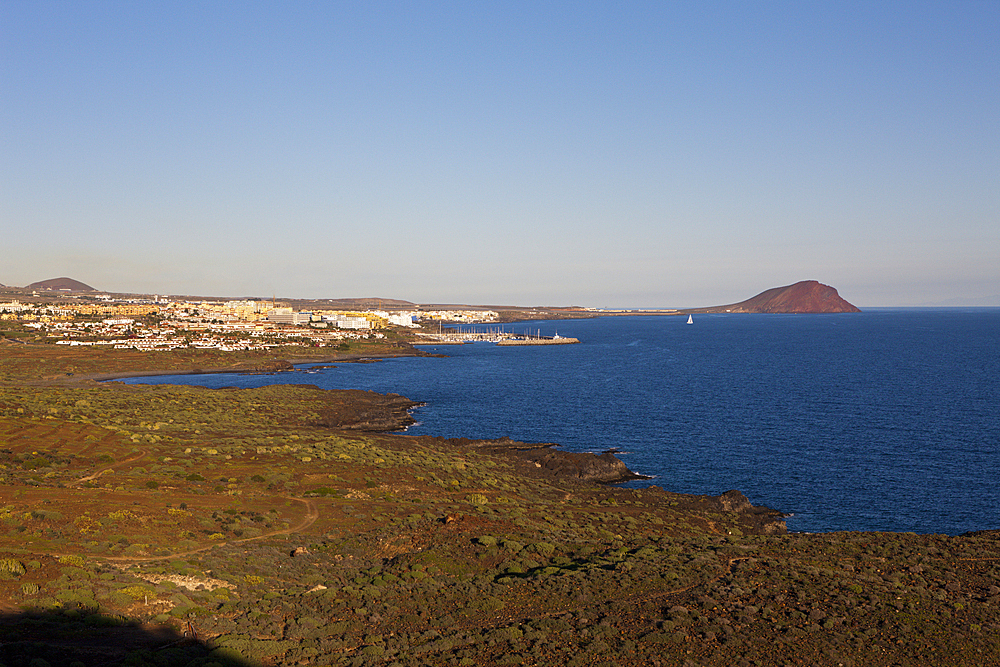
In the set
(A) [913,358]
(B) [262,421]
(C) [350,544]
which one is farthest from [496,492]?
(A) [913,358]

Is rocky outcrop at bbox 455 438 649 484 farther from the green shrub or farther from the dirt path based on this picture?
the green shrub

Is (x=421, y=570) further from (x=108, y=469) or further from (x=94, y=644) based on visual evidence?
(x=108, y=469)

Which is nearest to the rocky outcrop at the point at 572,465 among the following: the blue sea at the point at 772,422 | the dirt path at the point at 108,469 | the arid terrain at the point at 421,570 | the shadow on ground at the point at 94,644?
the arid terrain at the point at 421,570

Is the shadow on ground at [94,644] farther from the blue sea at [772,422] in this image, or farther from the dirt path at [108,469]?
the blue sea at [772,422]

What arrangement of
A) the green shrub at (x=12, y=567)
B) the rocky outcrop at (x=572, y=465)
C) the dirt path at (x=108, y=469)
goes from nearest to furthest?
the green shrub at (x=12, y=567), the dirt path at (x=108, y=469), the rocky outcrop at (x=572, y=465)

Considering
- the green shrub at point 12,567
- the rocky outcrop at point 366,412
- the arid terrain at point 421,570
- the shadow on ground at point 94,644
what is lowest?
the rocky outcrop at point 366,412

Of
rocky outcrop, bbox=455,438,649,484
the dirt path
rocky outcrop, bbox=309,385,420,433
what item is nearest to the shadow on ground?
the dirt path
